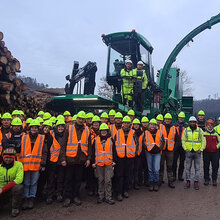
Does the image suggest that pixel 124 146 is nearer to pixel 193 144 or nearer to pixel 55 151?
pixel 55 151

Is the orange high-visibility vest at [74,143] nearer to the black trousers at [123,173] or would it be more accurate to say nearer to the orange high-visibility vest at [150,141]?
the black trousers at [123,173]

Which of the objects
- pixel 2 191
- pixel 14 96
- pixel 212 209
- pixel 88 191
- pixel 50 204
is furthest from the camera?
pixel 14 96

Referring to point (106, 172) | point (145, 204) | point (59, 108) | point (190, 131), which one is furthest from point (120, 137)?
point (59, 108)

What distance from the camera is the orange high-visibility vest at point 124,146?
5793mm

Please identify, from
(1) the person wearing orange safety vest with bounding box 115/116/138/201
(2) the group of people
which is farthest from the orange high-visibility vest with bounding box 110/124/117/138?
(1) the person wearing orange safety vest with bounding box 115/116/138/201

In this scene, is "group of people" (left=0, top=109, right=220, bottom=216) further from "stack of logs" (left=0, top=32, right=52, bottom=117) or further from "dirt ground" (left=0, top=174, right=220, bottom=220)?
"stack of logs" (left=0, top=32, right=52, bottom=117)

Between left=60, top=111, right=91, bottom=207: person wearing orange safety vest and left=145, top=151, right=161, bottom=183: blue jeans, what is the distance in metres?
1.64

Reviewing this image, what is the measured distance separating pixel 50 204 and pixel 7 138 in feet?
5.17

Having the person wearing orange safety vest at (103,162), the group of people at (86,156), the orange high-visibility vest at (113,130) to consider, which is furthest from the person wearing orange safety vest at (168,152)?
the person wearing orange safety vest at (103,162)

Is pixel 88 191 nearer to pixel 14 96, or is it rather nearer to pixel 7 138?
pixel 7 138

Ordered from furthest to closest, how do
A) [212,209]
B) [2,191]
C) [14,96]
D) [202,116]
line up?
[14,96]
[202,116]
[212,209]
[2,191]

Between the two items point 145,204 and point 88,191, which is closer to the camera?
point 145,204

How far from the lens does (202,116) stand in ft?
23.7

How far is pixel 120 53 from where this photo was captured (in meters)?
9.35
